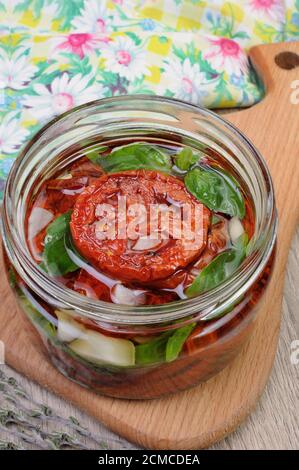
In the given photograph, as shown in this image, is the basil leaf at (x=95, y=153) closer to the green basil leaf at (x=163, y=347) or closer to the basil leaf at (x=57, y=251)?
the basil leaf at (x=57, y=251)

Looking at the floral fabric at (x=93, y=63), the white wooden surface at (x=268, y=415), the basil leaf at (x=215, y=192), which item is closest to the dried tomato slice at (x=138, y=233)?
the basil leaf at (x=215, y=192)

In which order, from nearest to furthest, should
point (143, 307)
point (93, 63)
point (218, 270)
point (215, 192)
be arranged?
point (143, 307)
point (218, 270)
point (215, 192)
point (93, 63)

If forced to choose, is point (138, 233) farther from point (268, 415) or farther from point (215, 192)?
point (268, 415)

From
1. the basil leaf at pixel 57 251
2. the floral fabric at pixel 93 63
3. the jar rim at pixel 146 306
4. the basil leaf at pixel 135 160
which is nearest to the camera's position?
the jar rim at pixel 146 306

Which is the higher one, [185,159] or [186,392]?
[185,159]

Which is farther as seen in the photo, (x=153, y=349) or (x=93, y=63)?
(x=93, y=63)

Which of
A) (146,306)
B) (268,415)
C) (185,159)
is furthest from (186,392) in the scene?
(185,159)

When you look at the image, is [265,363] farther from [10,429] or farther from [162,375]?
[10,429]
